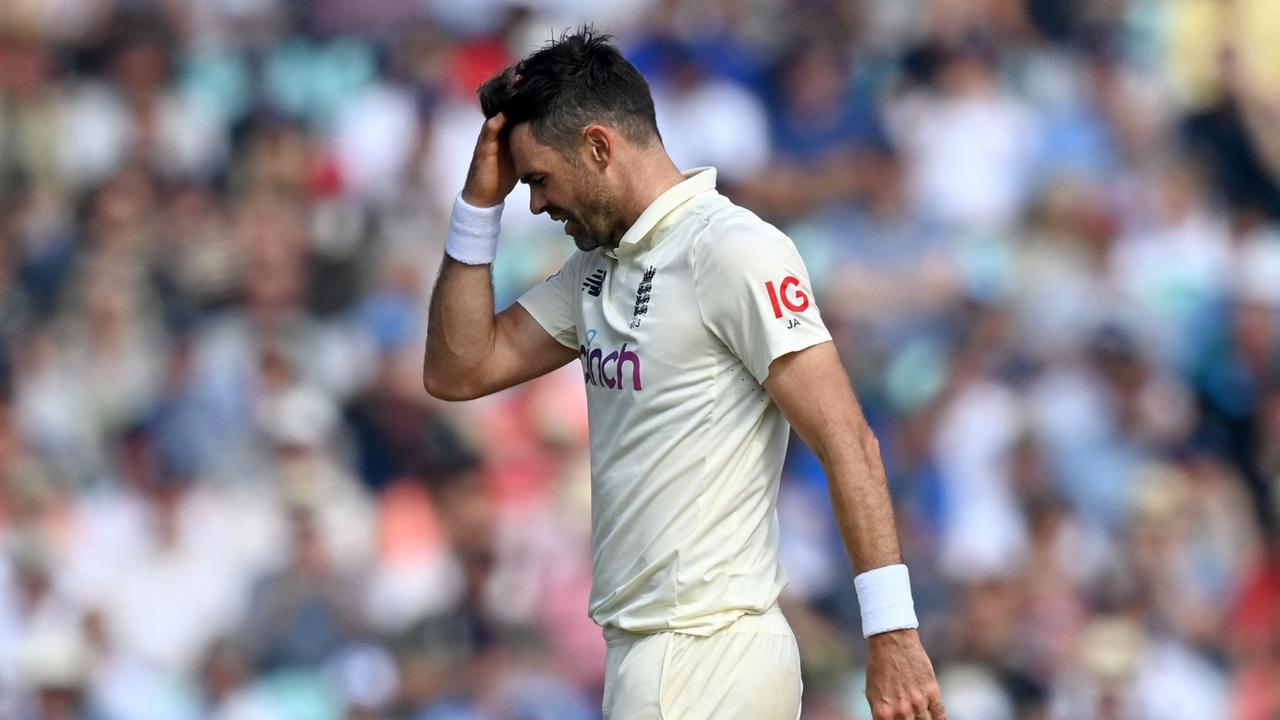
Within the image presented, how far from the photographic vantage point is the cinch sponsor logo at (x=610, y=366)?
3.64m

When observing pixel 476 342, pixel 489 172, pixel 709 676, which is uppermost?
pixel 489 172

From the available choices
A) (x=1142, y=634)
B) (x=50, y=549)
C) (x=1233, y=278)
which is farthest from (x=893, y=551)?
(x=1233, y=278)

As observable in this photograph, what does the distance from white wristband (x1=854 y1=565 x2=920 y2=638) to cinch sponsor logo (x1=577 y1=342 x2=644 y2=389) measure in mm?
623

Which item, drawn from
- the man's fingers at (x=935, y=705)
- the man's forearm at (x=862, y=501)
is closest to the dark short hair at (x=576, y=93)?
the man's forearm at (x=862, y=501)

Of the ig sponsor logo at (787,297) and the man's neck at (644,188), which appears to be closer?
the ig sponsor logo at (787,297)

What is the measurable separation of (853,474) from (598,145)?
895 mm

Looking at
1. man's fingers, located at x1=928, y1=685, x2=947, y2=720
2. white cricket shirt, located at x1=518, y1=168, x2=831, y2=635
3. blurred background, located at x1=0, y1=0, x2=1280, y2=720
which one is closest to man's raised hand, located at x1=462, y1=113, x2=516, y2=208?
white cricket shirt, located at x1=518, y1=168, x2=831, y2=635

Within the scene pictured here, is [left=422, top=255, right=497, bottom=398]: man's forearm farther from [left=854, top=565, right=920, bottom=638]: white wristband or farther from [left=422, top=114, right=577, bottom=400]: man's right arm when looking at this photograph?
[left=854, top=565, right=920, bottom=638]: white wristband

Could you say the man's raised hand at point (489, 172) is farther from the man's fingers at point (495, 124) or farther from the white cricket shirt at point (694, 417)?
the white cricket shirt at point (694, 417)

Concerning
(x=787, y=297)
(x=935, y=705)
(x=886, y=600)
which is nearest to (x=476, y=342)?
(x=787, y=297)

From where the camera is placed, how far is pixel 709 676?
11.6ft

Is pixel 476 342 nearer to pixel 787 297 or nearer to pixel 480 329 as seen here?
pixel 480 329

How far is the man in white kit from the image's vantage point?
342cm

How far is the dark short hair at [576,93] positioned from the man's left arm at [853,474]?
67 cm
